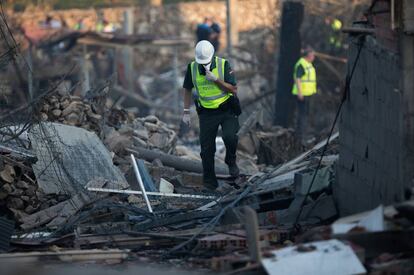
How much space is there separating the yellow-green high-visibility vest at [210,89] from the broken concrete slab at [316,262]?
5015 millimetres

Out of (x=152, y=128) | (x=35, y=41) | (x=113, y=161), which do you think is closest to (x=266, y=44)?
(x=35, y=41)

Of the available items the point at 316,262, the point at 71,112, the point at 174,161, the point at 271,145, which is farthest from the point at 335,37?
the point at 316,262

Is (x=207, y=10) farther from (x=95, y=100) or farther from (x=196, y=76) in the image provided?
(x=196, y=76)

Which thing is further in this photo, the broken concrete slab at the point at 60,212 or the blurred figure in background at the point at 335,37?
the blurred figure in background at the point at 335,37

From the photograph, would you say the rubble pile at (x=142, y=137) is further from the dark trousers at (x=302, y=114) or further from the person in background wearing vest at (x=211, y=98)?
the dark trousers at (x=302, y=114)

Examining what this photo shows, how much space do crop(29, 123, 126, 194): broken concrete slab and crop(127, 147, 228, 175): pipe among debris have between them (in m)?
1.48

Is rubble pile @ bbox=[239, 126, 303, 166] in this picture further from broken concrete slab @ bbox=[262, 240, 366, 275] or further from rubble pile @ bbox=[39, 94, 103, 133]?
broken concrete slab @ bbox=[262, 240, 366, 275]

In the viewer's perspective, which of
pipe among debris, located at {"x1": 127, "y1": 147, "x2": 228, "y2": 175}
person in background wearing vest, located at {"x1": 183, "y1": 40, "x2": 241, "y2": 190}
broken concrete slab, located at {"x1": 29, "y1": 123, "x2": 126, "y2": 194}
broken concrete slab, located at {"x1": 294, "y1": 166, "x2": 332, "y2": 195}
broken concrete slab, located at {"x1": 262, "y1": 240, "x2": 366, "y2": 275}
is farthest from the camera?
pipe among debris, located at {"x1": 127, "y1": 147, "x2": 228, "y2": 175}

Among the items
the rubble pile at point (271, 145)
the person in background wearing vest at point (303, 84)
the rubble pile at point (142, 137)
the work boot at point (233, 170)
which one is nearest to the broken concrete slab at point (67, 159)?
the rubble pile at point (142, 137)

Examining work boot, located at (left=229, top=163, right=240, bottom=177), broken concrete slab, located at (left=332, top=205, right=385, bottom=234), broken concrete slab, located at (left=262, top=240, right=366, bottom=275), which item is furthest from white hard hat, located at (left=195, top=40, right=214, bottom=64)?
broken concrete slab, located at (left=262, top=240, right=366, bottom=275)

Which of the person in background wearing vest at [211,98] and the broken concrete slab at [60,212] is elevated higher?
the person in background wearing vest at [211,98]

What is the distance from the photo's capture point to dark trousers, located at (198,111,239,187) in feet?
43.4

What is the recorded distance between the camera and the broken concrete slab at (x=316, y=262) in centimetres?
811

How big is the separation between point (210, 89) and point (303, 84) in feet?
30.3
